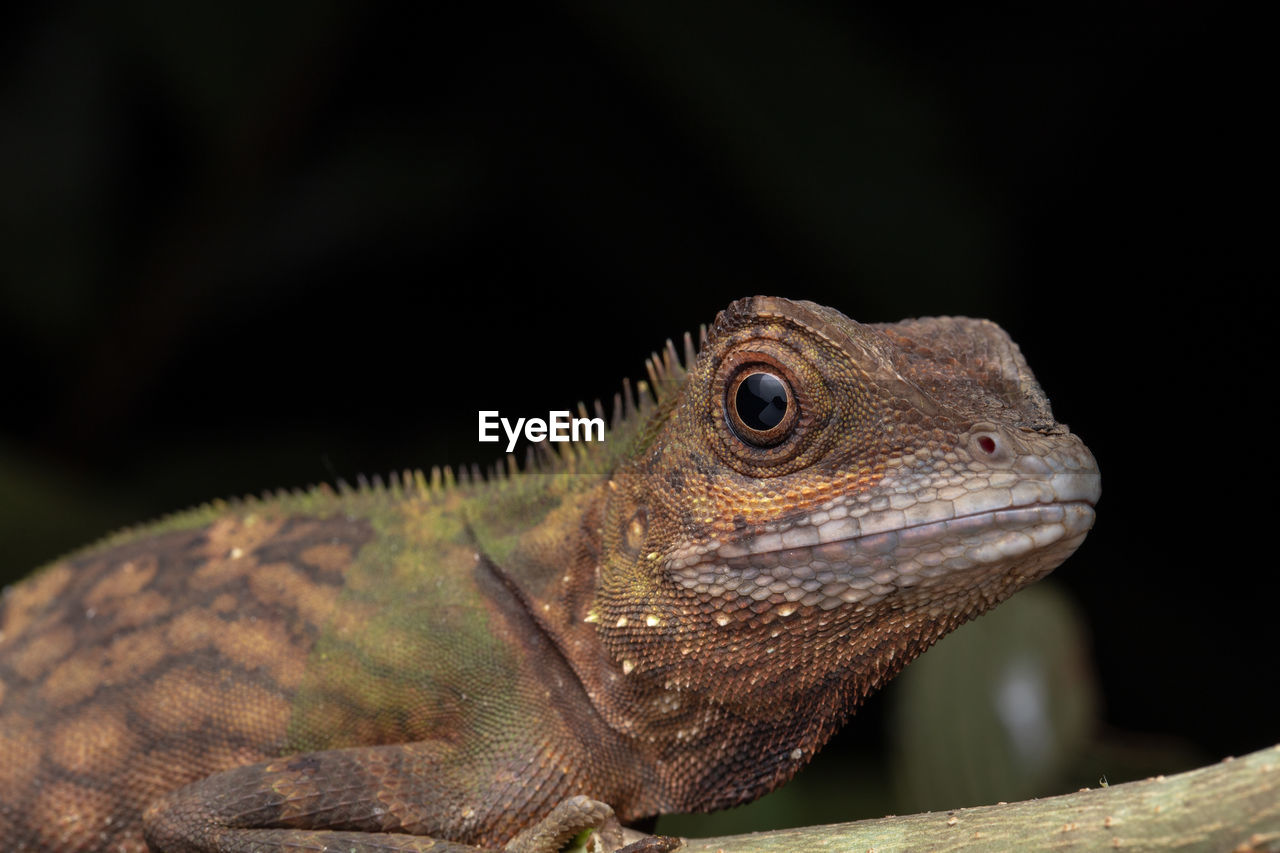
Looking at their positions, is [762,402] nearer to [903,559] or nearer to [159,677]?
[903,559]

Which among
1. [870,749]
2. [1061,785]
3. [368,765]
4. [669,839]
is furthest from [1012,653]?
[368,765]

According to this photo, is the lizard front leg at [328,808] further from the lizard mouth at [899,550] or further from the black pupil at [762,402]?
the black pupil at [762,402]

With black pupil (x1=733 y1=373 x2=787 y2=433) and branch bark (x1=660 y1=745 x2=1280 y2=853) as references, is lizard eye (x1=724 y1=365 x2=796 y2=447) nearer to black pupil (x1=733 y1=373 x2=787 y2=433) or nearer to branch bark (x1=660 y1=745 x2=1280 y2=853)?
black pupil (x1=733 y1=373 x2=787 y2=433)

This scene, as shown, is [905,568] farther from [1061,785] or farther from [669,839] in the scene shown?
[1061,785]

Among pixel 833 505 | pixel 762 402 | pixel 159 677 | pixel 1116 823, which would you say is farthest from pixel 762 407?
pixel 159 677

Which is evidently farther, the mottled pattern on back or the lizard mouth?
the mottled pattern on back

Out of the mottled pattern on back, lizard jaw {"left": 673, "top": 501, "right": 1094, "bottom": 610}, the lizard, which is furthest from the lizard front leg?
lizard jaw {"left": 673, "top": 501, "right": 1094, "bottom": 610}
